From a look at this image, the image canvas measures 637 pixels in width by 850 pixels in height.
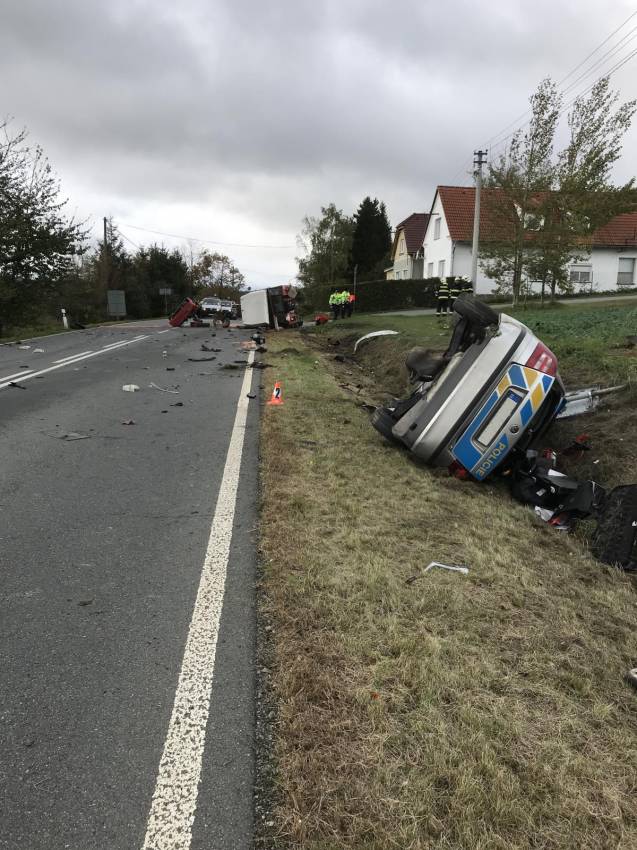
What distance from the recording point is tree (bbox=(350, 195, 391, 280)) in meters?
56.8

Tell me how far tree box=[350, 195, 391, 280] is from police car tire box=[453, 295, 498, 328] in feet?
170

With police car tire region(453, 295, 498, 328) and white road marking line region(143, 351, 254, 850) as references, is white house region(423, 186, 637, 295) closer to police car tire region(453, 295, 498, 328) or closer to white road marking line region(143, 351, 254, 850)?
police car tire region(453, 295, 498, 328)

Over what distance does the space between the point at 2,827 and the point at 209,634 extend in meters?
1.04

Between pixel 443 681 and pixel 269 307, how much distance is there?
23.0 metres

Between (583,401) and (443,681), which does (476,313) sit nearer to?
(583,401)

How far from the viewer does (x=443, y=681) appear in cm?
221

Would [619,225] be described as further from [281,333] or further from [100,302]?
[100,302]

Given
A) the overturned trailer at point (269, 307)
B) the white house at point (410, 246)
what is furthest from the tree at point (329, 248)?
the overturned trailer at point (269, 307)

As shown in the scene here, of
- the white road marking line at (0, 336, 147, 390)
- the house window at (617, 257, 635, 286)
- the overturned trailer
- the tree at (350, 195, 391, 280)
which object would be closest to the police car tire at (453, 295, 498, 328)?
the white road marking line at (0, 336, 147, 390)

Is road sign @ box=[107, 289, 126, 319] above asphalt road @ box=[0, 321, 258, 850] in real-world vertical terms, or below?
above

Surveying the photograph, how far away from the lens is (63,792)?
5.65 ft

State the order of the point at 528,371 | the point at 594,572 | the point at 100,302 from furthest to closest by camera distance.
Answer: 1. the point at 100,302
2. the point at 528,371
3. the point at 594,572

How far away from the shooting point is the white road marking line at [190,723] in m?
1.63

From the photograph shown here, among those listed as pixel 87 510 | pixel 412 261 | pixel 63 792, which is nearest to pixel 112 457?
pixel 87 510
